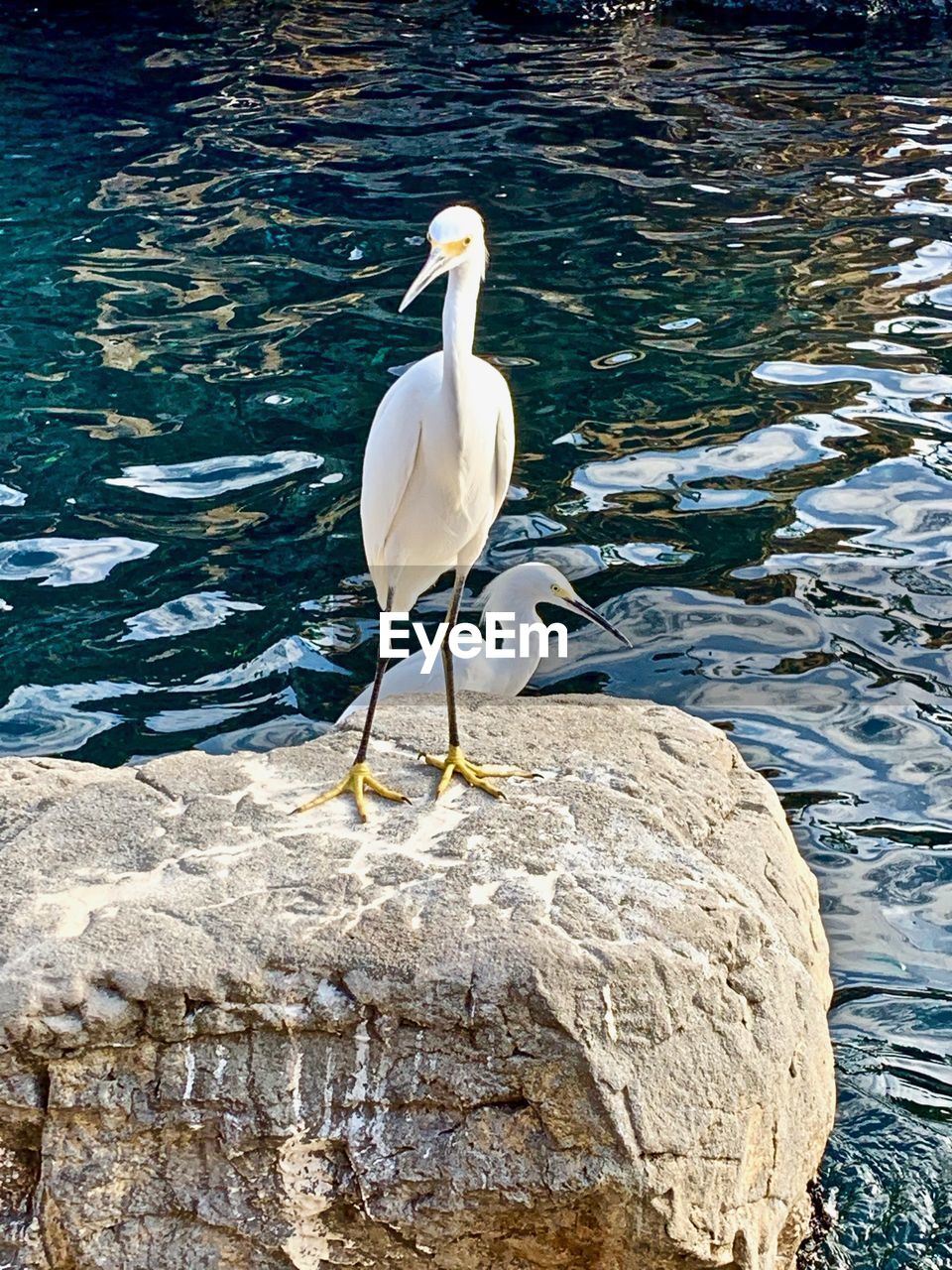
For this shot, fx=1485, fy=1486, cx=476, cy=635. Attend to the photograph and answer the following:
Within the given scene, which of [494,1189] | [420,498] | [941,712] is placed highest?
[420,498]

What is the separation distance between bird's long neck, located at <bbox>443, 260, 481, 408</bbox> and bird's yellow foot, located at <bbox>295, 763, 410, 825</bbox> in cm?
103

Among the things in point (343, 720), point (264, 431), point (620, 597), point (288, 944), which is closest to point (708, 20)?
point (264, 431)

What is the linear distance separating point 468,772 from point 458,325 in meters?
1.18

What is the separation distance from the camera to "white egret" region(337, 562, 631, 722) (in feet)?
17.8

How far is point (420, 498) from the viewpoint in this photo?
4285 millimetres

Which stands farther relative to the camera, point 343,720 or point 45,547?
point 45,547

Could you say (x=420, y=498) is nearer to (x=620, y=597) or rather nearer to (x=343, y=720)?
(x=343, y=720)

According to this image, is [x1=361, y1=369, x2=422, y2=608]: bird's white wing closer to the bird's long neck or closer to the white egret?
the bird's long neck

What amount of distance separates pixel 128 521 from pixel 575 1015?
4488 millimetres

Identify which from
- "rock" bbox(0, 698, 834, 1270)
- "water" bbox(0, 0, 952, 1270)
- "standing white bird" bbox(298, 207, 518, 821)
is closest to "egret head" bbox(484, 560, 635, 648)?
"water" bbox(0, 0, 952, 1270)

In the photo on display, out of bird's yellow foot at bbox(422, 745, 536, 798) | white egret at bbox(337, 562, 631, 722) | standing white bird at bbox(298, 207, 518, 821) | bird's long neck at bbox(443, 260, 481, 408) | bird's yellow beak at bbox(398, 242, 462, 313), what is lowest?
white egret at bbox(337, 562, 631, 722)

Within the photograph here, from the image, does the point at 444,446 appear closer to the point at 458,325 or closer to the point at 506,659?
the point at 458,325

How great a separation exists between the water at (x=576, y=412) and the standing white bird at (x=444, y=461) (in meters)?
1.47

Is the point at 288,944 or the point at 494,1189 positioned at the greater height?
the point at 288,944
